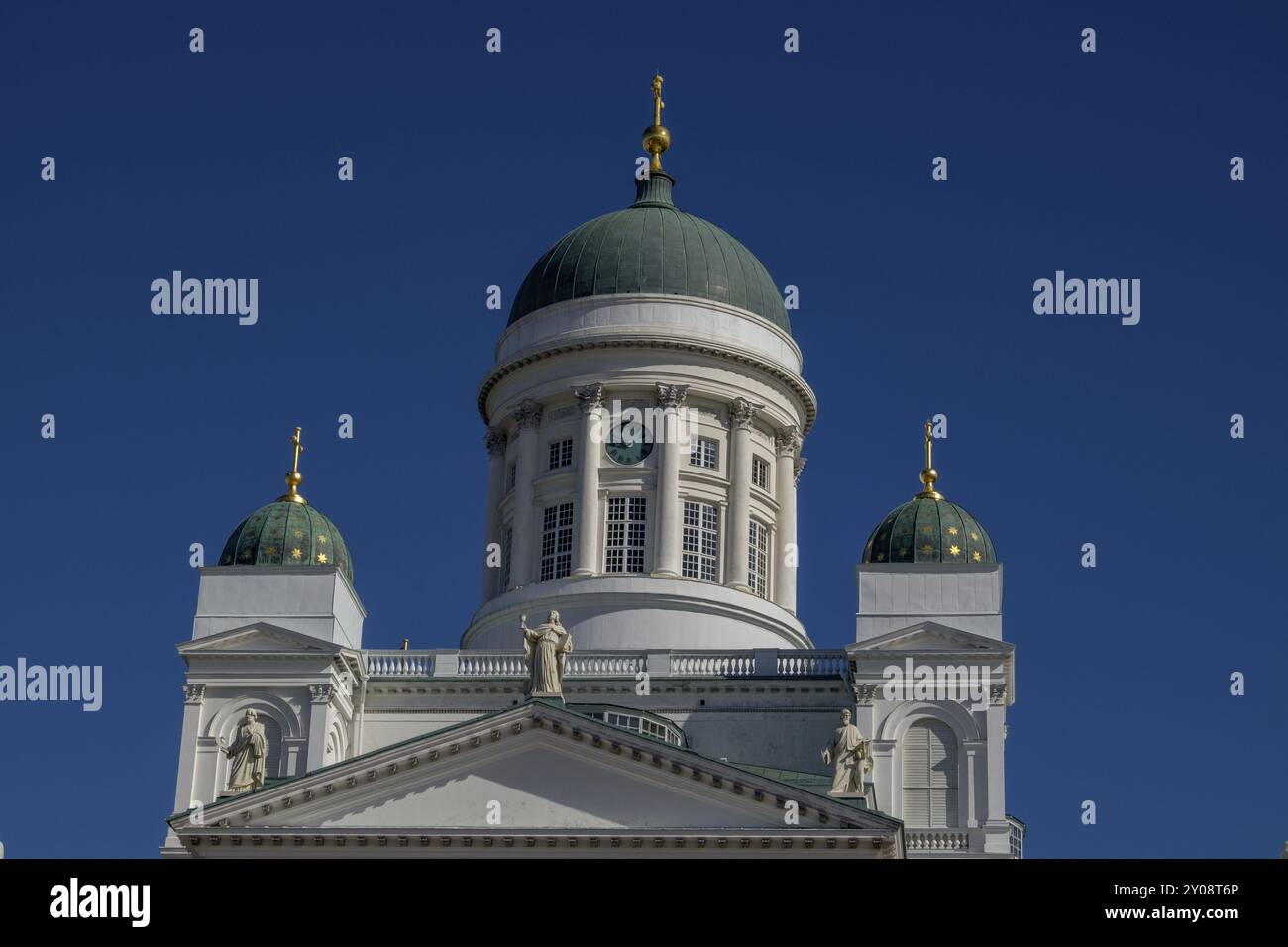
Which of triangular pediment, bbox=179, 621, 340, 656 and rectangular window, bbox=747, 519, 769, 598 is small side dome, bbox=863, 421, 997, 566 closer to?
rectangular window, bbox=747, 519, 769, 598

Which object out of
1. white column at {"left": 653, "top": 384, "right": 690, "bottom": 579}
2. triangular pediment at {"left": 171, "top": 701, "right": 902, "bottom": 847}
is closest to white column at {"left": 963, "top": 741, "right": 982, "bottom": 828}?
triangular pediment at {"left": 171, "top": 701, "right": 902, "bottom": 847}

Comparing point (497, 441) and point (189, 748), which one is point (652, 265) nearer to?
point (497, 441)

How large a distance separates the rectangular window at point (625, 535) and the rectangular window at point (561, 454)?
2087mm

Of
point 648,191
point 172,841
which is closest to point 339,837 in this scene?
point 172,841

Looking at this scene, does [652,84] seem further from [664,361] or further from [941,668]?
[941,668]

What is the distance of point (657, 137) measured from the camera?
8388 cm

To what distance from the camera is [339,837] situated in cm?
5906

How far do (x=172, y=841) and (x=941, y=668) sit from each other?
1828cm

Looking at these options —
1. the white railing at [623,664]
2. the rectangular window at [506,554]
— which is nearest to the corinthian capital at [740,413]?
the rectangular window at [506,554]

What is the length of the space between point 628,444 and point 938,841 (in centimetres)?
1607

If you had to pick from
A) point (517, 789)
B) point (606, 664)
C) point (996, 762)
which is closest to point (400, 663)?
point (606, 664)

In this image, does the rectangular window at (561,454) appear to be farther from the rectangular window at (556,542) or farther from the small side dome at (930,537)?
the small side dome at (930,537)

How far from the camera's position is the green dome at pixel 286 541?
72062 millimetres

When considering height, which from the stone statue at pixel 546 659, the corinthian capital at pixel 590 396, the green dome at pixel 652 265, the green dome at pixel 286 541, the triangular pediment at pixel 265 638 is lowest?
the stone statue at pixel 546 659
